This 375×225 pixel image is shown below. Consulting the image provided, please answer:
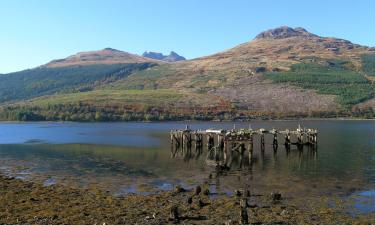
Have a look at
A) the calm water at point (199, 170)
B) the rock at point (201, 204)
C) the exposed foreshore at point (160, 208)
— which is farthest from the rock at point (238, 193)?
the rock at point (201, 204)

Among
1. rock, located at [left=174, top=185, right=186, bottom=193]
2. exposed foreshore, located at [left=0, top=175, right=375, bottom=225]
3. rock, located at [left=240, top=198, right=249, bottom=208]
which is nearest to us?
exposed foreshore, located at [left=0, top=175, right=375, bottom=225]

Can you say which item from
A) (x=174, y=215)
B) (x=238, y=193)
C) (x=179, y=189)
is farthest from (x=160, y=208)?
(x=238, y=193)

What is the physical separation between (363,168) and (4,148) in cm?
6706

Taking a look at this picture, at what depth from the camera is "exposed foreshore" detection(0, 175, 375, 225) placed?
29.8 m

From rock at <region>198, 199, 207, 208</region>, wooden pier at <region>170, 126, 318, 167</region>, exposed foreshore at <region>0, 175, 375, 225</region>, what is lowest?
exposed foreshore at <region>0, 175, 375, 225</region>

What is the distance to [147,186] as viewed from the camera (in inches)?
1709

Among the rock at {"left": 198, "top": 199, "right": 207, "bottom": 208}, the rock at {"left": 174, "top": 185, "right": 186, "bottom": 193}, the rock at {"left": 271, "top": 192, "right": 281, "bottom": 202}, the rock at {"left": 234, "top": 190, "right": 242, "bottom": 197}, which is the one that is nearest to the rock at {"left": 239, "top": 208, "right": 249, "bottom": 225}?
the rock at {"left": 198, "top": 199, "right": 207, "bottom": 208}

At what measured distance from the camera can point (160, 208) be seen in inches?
1310

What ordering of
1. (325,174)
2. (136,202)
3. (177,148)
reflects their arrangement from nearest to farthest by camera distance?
(136,202), (325,174), (177,148)

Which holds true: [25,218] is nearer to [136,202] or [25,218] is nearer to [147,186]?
[136,202]

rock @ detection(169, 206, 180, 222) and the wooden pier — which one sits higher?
the wooden pier

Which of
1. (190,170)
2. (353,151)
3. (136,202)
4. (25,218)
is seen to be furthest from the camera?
(353,151)

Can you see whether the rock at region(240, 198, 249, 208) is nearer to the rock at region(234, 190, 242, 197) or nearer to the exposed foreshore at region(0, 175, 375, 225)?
the exposed foreshore at region(0, 175, 375, 225)

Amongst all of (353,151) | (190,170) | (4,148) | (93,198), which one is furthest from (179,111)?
(93,198)
